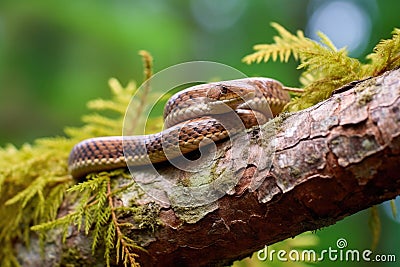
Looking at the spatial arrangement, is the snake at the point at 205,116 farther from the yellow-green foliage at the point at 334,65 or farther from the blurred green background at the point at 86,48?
the blurred green background at the point at 86,48

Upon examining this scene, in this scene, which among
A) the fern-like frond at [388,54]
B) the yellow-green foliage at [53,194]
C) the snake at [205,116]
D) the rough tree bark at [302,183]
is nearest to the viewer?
the rough tree bark at [302,183]

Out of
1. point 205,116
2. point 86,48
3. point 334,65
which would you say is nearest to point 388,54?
point 334,65

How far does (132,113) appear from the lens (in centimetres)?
234

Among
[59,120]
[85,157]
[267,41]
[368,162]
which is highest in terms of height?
[267,41]

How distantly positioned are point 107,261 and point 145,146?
1.52 feet

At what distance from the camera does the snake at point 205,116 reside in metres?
1.42

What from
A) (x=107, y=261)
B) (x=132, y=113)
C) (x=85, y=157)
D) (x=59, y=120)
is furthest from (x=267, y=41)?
(x=107, y=261)

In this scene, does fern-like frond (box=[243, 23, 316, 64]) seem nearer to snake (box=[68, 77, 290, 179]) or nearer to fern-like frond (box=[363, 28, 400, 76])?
snake (box=[68, 77, 290, 179])

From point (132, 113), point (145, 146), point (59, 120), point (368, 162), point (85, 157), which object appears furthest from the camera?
point (59, 120)

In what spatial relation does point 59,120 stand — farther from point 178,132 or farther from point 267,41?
point 178,132

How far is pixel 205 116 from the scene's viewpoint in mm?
1524

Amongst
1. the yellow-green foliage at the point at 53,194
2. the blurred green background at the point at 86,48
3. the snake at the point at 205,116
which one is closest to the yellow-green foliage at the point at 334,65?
the snake at the point at 205,116

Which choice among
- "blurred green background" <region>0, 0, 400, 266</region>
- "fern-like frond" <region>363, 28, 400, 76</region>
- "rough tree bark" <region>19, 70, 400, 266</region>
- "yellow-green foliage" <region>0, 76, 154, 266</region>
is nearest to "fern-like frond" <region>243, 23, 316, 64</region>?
"fern-like frond" <region>363, 28, 400, 76</region>

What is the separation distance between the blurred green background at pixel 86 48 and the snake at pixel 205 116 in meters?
3.22
